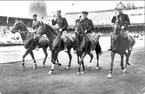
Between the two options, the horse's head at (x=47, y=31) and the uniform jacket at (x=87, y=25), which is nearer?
the horse's head at (x=47, y=31)

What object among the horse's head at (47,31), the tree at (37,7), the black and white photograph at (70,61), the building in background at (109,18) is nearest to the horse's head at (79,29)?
the black and white photograph at (70,61)

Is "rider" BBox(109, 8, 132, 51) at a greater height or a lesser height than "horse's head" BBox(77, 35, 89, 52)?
greater

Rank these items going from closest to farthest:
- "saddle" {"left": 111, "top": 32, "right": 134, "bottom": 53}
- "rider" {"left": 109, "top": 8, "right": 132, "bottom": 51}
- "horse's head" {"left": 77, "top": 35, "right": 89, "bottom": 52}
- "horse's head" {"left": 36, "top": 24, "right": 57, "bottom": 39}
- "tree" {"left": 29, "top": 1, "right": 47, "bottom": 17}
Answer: "rider" {"left": 109, "top": 8, "right": 132, "bottom": 51} < "saddle" {"left": 111, "top": 32, "right": 134, "bottom": 53} < "horse's head" {"left": 77, "top": 35, "right": 89, "bottom": 52} < "horse's head" {"left": 36, "top": 24, "right": 57, "bottom": 39} < "tree" {"left": 29, "top": 1, "right": 47, "bottom": 17}

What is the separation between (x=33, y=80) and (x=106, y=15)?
44558mm

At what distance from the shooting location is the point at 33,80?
8742mm

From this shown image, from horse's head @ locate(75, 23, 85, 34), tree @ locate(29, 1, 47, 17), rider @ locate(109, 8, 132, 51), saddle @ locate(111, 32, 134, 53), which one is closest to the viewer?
rider @ locate(109, 8, 132, 51)

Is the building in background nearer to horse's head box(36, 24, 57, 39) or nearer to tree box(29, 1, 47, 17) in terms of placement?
tree box(29, 1, 47, 17)

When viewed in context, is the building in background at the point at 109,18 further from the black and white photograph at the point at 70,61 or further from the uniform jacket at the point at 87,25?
the uniform jacket at the point at 87,25

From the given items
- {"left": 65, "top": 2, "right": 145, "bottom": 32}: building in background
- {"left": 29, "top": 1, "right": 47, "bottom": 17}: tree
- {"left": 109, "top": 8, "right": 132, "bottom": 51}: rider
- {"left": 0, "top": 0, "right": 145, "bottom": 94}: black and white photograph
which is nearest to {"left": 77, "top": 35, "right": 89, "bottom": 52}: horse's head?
{"left": 0, "top": 0, "right": 145, "bottom": 94}: black and white photograph

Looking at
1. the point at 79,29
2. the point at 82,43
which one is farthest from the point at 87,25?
the point at 82,43

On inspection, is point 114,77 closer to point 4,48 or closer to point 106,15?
point 4,48

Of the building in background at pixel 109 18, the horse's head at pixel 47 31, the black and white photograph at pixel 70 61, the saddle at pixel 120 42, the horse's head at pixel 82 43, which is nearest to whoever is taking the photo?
the black and white photograph at pixel 70 61

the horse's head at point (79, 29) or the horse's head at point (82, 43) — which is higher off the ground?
the horse's head at point (79, 29)

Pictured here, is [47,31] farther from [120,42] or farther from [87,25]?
[120,42]
